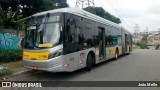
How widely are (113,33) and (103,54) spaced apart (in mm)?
3531

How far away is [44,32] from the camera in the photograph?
8.66 metres

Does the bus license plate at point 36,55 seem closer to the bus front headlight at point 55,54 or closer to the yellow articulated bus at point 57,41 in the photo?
the yellow articulated bus at point 57,41

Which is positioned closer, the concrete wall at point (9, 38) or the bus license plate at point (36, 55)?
the bus license plate at point (36, 55)

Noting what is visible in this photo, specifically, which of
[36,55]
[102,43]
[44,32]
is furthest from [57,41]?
[102,43]

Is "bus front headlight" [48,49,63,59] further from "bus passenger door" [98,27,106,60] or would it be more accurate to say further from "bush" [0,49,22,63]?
"bush" [0,49,22,63]

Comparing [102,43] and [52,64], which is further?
[102,43]

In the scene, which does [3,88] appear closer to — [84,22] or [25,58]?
[25,58]

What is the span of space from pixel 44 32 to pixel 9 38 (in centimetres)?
715

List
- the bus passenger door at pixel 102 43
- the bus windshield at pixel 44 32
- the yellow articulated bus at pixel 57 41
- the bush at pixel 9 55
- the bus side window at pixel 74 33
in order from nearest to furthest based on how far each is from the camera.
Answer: the yellow articulated bus at pixel 57 41 < the bus windshield at pixel 44 32 < the bus side window at pixel 74 33 < the bush at pixel 9 55 < the bus passenger door at pixel 102 43

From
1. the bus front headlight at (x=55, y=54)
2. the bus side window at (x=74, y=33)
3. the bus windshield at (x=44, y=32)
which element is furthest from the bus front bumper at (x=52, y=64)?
the bus side window at (x=74, y=33)

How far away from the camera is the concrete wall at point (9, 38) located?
46.9 feet

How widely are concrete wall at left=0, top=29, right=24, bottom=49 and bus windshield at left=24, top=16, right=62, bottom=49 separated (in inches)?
228

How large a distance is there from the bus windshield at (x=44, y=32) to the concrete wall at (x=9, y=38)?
5796 millimetres

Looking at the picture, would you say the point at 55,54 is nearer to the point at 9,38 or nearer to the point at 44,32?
the point at 44,32
